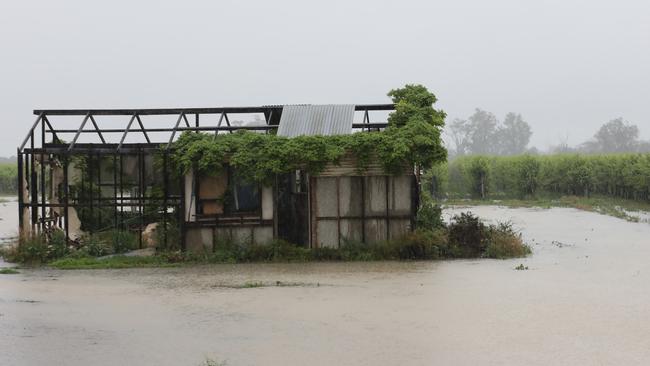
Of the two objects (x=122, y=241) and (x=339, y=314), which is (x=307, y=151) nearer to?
(x=122, y=241)

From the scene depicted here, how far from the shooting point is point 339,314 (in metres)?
11.1

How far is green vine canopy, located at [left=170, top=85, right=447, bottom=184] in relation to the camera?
58.0 feet

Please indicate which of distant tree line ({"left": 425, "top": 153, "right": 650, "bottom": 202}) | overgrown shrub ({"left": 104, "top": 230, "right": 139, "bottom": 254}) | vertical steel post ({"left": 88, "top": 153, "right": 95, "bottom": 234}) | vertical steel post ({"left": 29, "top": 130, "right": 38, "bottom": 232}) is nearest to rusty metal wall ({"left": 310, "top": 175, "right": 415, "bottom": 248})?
overgrown shrub ({"left": 104, "top": 230, "right": 139, "bottom": 254})

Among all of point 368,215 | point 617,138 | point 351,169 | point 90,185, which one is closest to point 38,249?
point 90,185

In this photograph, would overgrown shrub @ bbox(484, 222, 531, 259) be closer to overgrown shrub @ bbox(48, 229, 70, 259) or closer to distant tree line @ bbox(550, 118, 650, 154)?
overgrown shrub @ bbox(48, 229, 70, 259)

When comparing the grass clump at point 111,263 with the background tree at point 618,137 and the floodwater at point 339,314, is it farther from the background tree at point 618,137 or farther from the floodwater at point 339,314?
the background tree at point 618,137

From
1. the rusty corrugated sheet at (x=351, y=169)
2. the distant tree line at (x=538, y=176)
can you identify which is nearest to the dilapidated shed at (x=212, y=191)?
the rusty corrugated sheet at (x=351, y=169)

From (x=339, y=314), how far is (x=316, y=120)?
31.5 ft

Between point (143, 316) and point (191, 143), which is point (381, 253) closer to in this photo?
point (191, 143)

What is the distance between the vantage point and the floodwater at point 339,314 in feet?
28.7

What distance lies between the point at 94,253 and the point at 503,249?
437 inches

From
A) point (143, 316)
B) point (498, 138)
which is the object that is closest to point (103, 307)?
point (143, 316)

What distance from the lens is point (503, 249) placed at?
17.9 m

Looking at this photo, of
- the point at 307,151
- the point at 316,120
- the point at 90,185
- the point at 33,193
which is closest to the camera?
the point at 307,151
